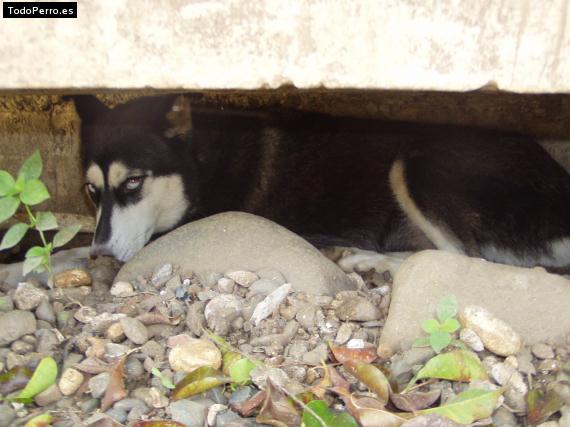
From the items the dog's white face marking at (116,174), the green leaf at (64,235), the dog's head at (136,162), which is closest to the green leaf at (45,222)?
the green leaf at (64,235)

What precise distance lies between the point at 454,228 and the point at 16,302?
7.01 feet

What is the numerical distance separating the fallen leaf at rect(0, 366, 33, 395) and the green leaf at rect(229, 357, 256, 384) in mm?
581

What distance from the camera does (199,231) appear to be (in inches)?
98.1

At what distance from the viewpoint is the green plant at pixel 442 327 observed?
1713 millimetres

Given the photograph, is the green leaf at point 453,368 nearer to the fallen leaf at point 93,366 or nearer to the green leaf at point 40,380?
the fallen leaf at point 93,366

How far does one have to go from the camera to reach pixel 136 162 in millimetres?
3146

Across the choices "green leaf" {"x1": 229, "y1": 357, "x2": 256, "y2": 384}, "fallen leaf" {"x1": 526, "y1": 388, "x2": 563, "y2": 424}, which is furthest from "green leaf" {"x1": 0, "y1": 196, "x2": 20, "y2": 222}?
"fallen leaf" {"x1": 526, "y1": 388, "x2": 563, "y2": 424}

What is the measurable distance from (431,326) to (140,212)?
6.15ft

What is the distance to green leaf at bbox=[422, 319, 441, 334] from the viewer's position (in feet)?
5.72

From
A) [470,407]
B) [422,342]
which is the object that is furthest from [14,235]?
[470,407]

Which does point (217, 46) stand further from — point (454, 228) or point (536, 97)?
point (536, 97)

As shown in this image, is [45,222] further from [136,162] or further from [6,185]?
[136,162]

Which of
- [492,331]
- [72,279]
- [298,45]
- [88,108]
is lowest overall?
[72,279]

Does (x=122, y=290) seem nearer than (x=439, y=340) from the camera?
No
